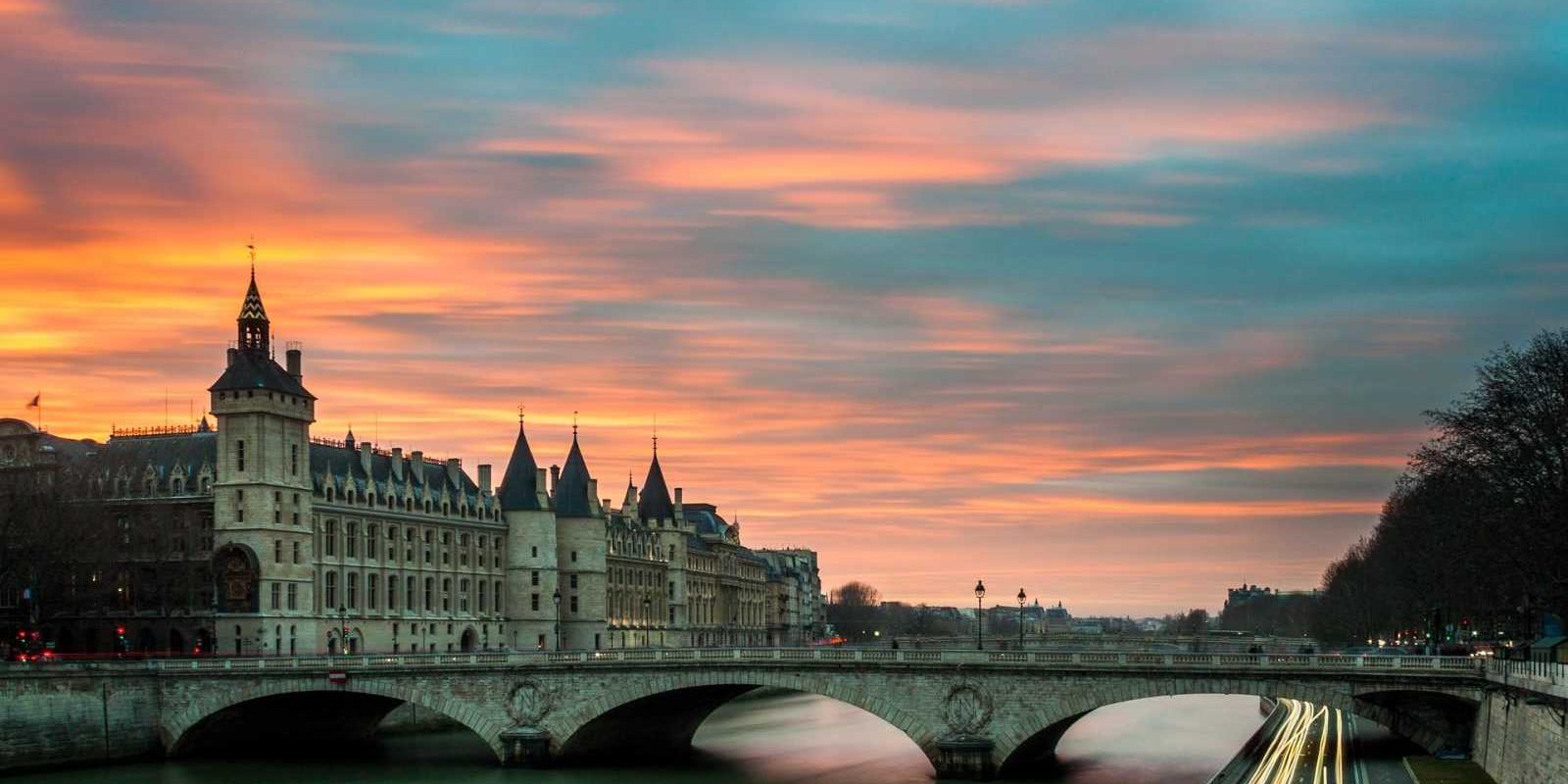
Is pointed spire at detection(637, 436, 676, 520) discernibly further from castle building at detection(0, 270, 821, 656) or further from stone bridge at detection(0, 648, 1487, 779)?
stone bridge at detection(0, 648, 1487, 779)

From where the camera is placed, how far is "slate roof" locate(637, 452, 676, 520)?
184 meters

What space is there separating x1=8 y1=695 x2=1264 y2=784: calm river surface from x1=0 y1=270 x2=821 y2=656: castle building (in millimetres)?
22767

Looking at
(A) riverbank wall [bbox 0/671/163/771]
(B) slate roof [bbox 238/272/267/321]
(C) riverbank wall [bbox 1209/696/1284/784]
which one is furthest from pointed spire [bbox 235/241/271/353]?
(C) riverbank wall [bbox 1209/696/1284/784]

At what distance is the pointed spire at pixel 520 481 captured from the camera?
15338 cm

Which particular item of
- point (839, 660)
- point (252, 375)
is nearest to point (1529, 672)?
point (839, 660)

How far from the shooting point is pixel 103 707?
86.9 metres

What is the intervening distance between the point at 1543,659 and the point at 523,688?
148 ft

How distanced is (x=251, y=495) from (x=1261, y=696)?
69095mm

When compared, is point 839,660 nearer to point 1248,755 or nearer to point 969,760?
point 969,760

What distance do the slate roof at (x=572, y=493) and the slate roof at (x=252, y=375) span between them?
1653 inches

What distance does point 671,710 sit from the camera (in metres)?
90.3

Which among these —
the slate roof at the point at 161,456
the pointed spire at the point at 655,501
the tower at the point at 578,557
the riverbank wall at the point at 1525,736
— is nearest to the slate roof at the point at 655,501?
the pointed spire at the point at 655,501

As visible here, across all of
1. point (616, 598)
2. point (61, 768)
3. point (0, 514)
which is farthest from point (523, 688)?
point (616, 598)

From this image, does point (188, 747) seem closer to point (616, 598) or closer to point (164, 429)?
point (164, 429)
